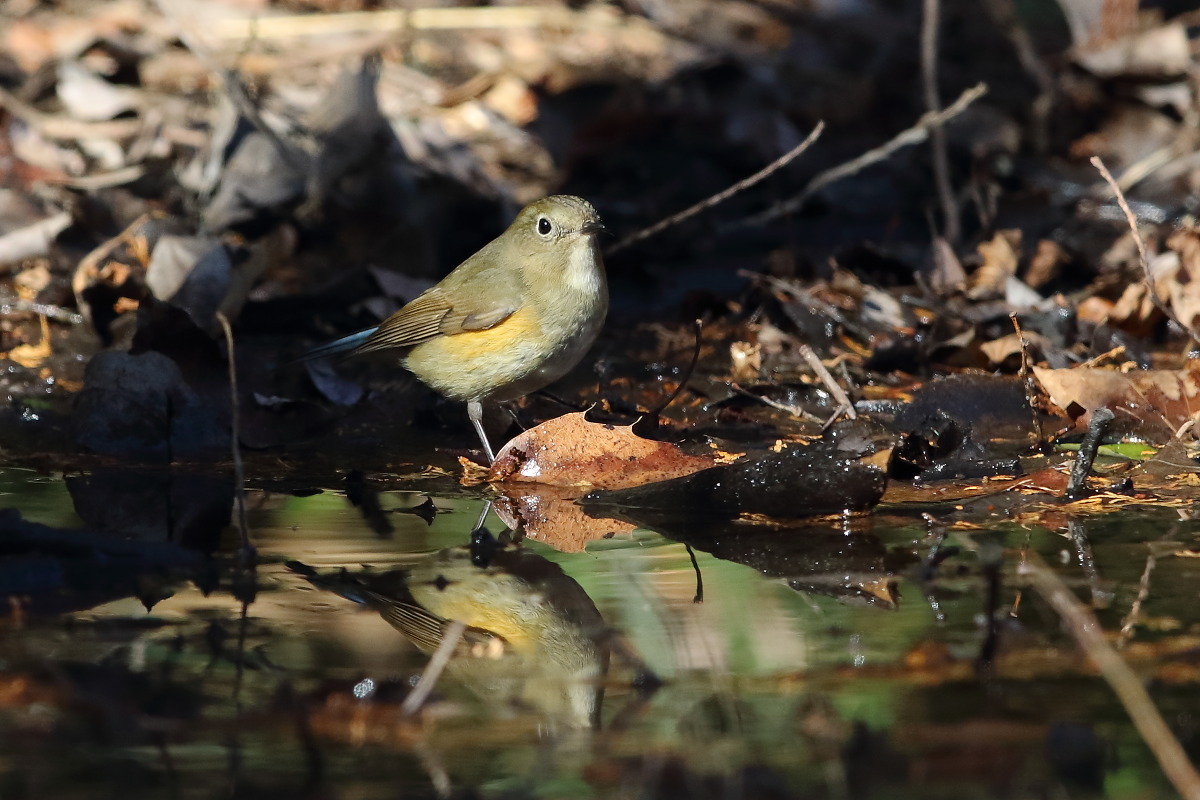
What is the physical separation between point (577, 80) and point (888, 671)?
6.45 meters

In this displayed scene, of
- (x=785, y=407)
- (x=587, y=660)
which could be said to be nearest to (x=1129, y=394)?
(x=785, y=407)

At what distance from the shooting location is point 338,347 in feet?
18.1

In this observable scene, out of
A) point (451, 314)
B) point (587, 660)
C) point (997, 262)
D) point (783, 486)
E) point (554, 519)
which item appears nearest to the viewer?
point (587, 660)

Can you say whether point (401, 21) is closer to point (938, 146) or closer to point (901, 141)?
point (938, 146)

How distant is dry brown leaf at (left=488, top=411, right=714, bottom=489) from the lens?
161 inches

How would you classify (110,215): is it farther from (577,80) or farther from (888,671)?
(888,671)

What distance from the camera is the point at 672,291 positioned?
23.3ft

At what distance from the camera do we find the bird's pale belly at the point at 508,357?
16.7 feet

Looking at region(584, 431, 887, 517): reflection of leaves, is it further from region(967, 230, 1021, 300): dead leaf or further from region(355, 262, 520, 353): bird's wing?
region(967, 230, 1021, 300): dead leaf

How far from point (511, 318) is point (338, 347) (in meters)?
0.78

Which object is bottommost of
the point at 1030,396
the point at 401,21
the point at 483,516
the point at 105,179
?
the point at 105,179

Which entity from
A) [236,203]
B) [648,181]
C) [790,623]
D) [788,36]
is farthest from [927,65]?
[790,623]

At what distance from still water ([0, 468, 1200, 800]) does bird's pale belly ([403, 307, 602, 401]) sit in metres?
1.49

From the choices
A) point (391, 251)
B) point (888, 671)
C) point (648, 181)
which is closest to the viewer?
point (888, 671)
